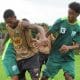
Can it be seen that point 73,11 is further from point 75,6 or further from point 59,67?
point 59,67

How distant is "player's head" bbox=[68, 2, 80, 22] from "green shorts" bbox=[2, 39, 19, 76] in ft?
4.54

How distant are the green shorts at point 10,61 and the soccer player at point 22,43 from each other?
11cm

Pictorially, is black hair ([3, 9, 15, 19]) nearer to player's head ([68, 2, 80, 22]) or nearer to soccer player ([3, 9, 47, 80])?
soccer player ([3, 9, 47, 80])

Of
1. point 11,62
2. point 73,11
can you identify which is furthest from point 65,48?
point 11,62

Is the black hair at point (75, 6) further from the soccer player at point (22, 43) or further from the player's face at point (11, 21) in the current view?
the player's face at point (11, 21)

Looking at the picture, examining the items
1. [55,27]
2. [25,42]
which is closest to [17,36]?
[25,42]

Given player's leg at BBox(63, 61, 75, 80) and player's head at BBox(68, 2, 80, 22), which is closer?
player's head at BBox(68, 2, 80, 22)

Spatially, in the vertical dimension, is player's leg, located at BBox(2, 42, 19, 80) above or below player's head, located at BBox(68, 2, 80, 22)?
below

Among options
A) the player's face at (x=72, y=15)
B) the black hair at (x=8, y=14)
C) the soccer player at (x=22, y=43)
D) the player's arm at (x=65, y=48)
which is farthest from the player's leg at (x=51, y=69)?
the black hair at (x=8, y=14)

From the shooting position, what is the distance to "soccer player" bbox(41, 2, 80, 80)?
9.91 meters

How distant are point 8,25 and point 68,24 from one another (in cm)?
124

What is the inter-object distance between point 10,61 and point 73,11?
5.45ft

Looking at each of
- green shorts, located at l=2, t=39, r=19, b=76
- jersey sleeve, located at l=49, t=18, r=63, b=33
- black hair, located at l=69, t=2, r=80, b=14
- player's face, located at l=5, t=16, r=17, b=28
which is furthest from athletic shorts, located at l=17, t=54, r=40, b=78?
Result: black hair, located at l=69, t=2, r=80, b=14

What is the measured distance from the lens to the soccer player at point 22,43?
9.58 metres
